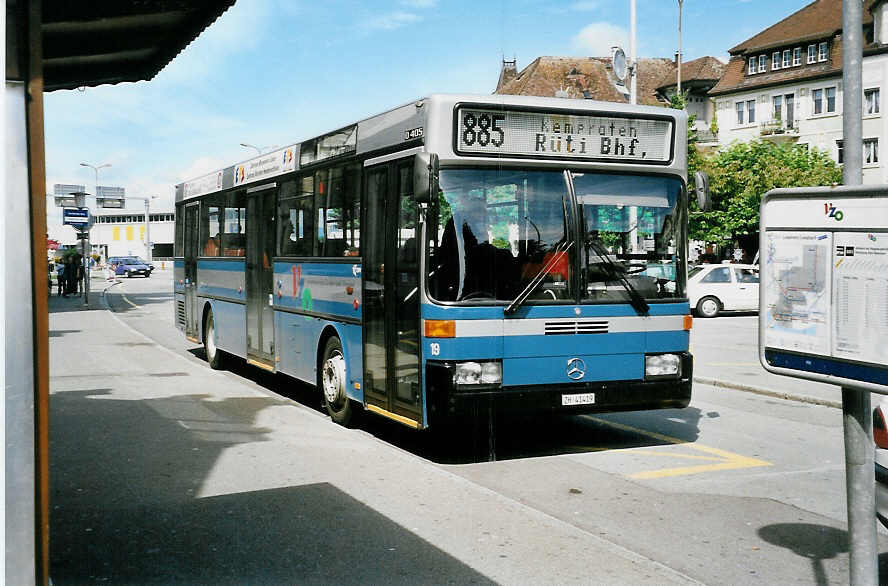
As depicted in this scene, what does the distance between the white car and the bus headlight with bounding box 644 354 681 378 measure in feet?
66.5

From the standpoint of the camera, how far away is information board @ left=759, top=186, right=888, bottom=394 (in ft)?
11.0

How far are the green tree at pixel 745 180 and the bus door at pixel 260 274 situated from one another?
114ft

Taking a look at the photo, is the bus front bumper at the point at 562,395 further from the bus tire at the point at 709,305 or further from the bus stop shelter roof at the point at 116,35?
the bus tire at the point at 709,305

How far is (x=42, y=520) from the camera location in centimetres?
356

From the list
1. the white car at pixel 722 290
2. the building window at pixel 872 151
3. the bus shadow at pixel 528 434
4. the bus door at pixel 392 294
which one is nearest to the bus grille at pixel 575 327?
the bus shadow at pixel 528 434

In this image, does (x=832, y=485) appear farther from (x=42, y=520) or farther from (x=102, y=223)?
(x=102, y=223)

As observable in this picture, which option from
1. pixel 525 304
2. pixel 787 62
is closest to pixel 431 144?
pixel 525 304

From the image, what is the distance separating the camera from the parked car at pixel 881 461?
190 inches

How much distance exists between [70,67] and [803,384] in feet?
33.5

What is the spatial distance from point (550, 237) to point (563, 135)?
0.97 meters

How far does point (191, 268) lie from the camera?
1691cm

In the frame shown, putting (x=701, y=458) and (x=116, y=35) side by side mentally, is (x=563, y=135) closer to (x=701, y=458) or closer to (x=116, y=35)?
(x=701, y=458)

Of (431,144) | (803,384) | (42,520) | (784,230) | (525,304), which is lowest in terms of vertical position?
(803,384)

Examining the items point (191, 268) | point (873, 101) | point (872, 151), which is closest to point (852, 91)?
point (191, 268)
